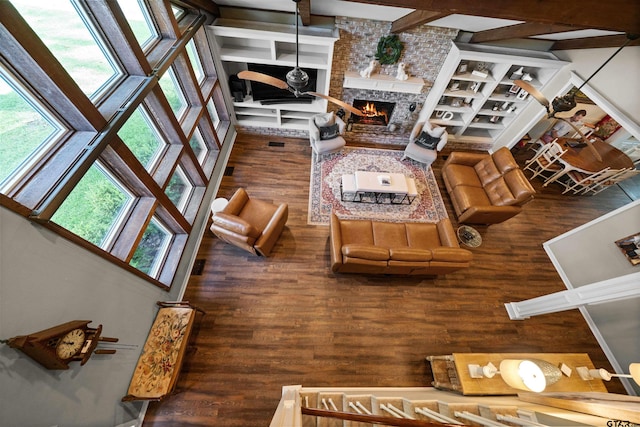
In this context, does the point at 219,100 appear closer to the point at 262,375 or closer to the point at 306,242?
the point at 306,242

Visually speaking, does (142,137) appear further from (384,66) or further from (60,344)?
(384,66)

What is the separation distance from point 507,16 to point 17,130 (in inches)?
161

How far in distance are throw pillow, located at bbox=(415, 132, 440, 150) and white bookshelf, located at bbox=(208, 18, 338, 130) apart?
216 centimetres

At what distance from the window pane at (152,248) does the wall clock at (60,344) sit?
117 cm

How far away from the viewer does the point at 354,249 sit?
10.8 ft

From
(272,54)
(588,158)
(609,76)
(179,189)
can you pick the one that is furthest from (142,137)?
(588,158)

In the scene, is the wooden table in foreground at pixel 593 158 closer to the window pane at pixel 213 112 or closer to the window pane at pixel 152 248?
the window pane at pixel 213 112

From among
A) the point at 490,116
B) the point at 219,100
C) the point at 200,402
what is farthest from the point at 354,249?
the point at 490,116

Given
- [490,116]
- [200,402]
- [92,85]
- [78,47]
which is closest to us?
[78,47]

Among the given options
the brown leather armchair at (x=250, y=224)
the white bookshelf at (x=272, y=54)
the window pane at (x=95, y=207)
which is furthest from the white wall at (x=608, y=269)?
the window pane at (x=95, y=207)

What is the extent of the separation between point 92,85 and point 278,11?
127 inches

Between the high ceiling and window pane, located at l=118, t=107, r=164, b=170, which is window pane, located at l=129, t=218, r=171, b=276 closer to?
window pane, located at l=118, t=107, r=164, b=170

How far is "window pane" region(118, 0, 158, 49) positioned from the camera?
2.74 metres

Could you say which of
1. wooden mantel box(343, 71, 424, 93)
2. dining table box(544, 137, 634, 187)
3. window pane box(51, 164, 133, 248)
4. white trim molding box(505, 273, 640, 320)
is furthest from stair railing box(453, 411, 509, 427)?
dining table box(544, 137, 634, 187)
